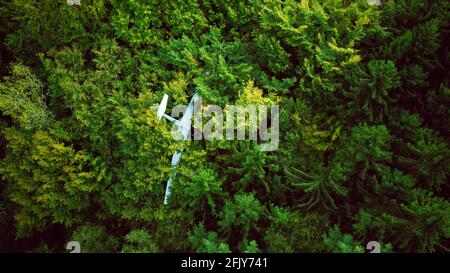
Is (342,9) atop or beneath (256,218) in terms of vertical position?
atop

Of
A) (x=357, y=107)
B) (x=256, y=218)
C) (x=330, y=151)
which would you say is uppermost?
(x=357, y=107)

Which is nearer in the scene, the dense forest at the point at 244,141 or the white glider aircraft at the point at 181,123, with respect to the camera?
the dense forest at the point at 244,141

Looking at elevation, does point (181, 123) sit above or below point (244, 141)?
above

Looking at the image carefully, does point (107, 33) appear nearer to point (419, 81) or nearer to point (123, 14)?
point (123, 14)

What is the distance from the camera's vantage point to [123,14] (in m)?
12.8

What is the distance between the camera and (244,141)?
36.9 ft

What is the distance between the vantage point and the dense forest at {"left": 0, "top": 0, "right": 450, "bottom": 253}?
1058 centimetres

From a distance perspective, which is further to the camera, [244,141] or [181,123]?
[181,123]

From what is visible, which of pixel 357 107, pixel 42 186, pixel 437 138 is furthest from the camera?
pixel 42 186

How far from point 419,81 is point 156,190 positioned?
7867 mm

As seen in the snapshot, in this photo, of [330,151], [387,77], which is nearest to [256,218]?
[330,151]

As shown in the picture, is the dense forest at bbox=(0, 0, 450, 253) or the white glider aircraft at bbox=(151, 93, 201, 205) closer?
the dense forest at bbox=(0, 0, 450, 253)

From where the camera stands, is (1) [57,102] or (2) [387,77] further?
(1) [57,102]

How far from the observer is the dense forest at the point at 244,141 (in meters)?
10.6
